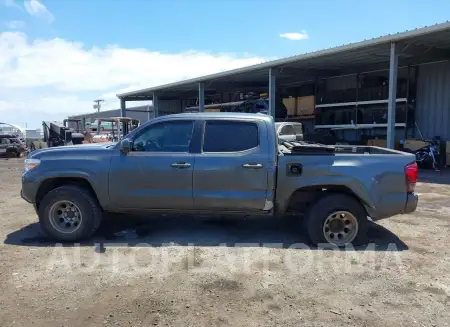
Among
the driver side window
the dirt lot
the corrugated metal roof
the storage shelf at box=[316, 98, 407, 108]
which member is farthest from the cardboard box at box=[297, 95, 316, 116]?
the driver side window

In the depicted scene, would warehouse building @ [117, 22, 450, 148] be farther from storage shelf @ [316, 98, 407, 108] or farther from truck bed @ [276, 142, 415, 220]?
truck bed @ [276, 142, 415, 220]

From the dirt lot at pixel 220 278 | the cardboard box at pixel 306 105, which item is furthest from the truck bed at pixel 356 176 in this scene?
the cardboard box at pixel 306 105

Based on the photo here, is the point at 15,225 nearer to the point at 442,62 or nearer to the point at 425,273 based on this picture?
the point at 425,273

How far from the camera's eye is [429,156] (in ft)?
49.1

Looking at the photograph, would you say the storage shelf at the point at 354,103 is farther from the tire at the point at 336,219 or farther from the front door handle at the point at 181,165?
the front door handle at the point at 181,165

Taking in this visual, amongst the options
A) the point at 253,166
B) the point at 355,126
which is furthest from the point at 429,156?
the point at 253,166

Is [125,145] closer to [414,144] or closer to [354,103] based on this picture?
[414,144]

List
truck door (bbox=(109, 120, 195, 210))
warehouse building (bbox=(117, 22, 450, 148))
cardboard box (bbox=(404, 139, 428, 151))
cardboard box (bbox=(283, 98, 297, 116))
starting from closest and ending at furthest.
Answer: truck door (bbox=(109, 120, 195, 210)) < warehouse building (bbox=(117, 22, 450, 148)) < cardboard box (bbox=(404, 139, 428, 151)) < cardboard box (bbox=(283, 98, 297, 116))

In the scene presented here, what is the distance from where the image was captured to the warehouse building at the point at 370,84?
14.1m

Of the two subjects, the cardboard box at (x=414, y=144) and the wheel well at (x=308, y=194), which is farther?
the cardboard box at (x=414, y=144)

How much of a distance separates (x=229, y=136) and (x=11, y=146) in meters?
21.6

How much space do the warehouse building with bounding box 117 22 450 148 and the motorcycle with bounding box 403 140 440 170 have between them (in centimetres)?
129

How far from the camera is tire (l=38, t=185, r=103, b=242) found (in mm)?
5305

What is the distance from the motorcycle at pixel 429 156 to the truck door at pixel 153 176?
41.8 feet
